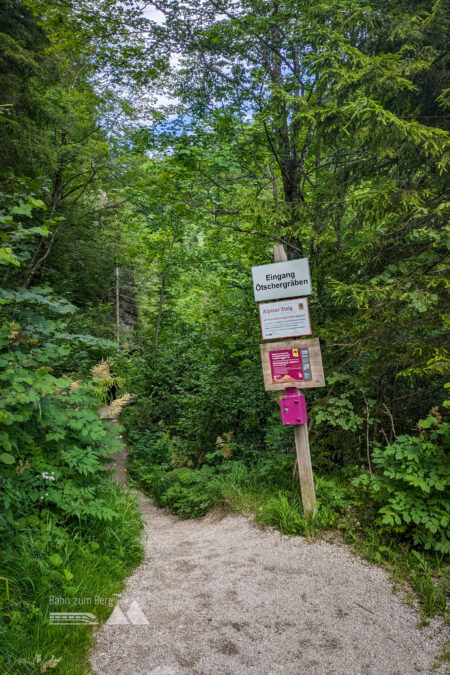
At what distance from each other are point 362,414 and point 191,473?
3154 millimetres

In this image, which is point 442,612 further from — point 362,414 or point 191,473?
point 191,473

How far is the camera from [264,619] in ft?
9.04

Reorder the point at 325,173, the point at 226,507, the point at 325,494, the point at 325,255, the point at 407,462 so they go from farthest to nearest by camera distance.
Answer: the point at 325,173 < the point at 325,255 < the point at 226,507 < the point at 325,494 < the point at 407,462

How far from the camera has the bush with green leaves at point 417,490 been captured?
10.7 ft

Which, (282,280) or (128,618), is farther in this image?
(282,280)

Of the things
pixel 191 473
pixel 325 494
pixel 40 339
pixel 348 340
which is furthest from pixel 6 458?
pixel 191 473

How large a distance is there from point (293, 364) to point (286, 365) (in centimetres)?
8

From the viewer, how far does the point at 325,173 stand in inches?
250

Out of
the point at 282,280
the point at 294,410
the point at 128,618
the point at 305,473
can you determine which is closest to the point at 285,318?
the point at 282,280
